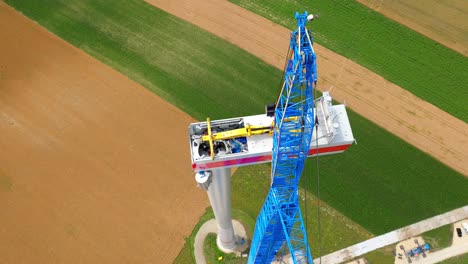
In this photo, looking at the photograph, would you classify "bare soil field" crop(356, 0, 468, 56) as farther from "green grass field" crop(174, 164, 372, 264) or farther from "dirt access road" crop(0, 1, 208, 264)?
"dirt access road" crop(0, 1, 208, 264)

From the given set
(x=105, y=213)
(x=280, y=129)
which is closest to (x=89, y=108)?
(x=105, y=213)

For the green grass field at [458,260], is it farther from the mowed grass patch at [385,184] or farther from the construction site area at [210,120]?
the mowed grass patch at [385,184]

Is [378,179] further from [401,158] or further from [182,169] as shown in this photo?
[182,169]

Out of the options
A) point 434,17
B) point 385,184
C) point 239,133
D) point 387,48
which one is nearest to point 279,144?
point 239,133

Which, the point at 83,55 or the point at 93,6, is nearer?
the point at 83,55

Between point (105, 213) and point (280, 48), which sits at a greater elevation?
point (280, 48)

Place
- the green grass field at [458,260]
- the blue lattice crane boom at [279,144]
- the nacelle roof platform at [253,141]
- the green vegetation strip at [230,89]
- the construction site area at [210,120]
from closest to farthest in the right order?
the blue lattice crane boom at [279,144] → the nacelle roof platform at [253,141] → the green grass field at [458,260] → the construction site area at [210,120] → the green vegetation strip at [230,89]

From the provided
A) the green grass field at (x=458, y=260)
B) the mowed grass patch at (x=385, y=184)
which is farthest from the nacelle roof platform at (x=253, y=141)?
the green grass field at (x=458, y=260)
